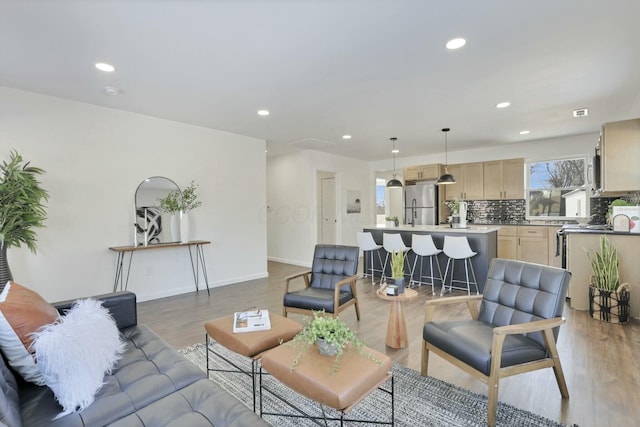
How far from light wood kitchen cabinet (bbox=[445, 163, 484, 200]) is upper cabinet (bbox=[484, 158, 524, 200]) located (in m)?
0.12

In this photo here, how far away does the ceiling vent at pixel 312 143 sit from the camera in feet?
19.9

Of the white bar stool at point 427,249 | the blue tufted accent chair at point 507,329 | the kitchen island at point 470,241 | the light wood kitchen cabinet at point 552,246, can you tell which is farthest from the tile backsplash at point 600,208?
the blue tufted accent chair at point 507,329

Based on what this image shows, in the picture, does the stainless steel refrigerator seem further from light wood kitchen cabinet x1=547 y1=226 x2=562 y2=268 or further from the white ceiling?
the white ceiling

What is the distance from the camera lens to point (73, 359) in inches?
56.9

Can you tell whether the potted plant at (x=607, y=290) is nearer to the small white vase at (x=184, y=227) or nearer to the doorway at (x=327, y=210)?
the doorway at (x=327, y=210)

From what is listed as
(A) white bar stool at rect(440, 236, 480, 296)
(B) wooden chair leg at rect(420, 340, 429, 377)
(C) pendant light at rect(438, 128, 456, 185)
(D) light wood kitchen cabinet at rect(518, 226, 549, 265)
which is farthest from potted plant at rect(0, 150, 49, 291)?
(D) light wood kitchen cabinet at rect(518, 226, 549, 265)

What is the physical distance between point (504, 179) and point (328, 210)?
4.09 metres

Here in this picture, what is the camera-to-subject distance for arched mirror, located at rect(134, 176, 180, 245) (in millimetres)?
4402

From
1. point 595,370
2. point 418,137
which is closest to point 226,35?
point 595,370

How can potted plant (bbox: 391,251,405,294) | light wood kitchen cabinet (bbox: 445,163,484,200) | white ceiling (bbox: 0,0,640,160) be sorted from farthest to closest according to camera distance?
light wood kitchen cabinet (bbox: 445,163,484,200) < potted plant (bbox: 391,251,405,294) < white ceiling (bbox: 0,0,640,160)

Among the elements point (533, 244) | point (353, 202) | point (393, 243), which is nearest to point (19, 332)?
point (393, 243)

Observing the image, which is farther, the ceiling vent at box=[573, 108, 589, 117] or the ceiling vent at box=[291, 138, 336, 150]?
the ceiling vent at box=[291, 138, 336, 150]

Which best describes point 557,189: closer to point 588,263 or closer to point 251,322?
point 588,263

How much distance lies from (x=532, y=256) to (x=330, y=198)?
4578 millimetres
